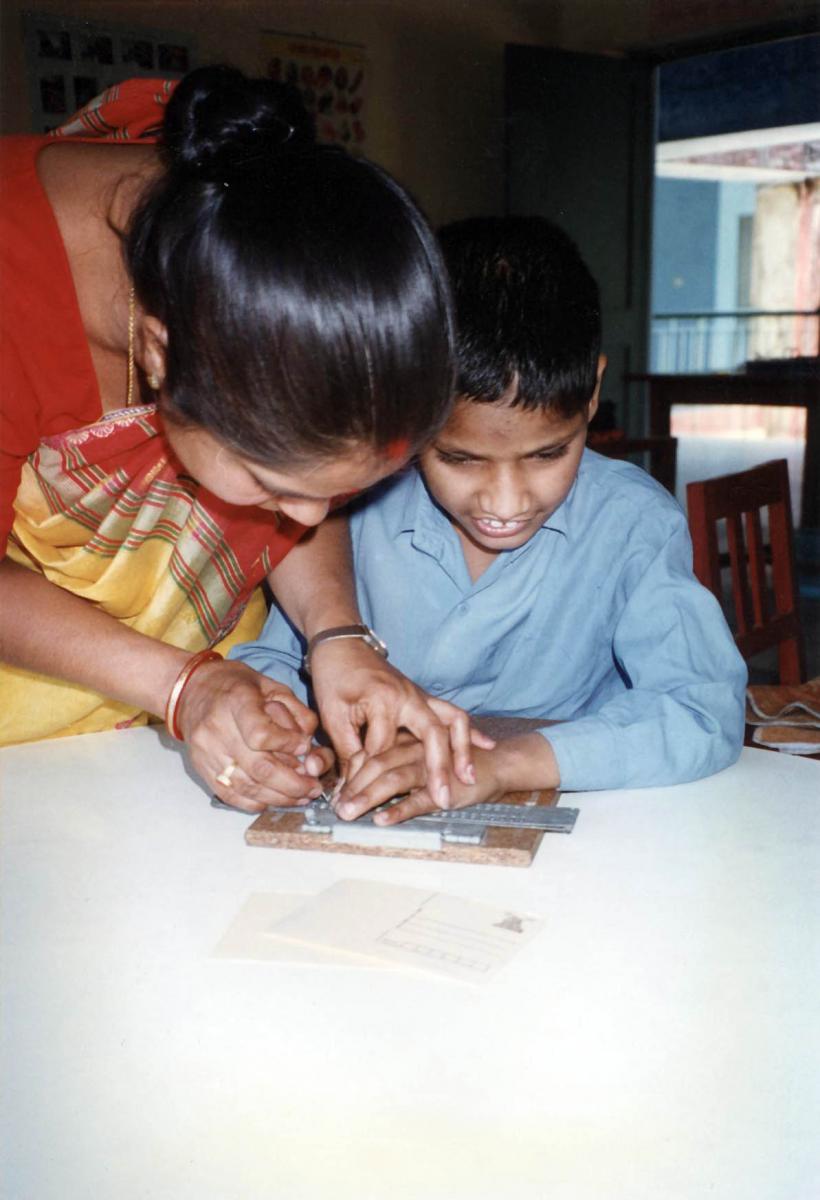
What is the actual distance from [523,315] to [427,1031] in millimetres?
692

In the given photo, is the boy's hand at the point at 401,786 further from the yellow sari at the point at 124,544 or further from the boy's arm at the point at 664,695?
the yellow sari at the point at 124,544

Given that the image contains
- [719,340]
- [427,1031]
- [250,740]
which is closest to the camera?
[427,1031]

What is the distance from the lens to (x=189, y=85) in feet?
2.95

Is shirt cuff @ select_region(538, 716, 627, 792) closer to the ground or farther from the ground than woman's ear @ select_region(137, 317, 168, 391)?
closer to the ground

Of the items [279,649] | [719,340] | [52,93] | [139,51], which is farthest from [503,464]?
[719,340]

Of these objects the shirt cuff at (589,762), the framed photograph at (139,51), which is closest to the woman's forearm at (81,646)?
the shirt cuff at (589,762)

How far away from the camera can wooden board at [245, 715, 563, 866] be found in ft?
2.92

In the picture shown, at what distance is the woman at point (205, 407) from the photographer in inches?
30.1

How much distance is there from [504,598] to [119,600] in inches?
16.0

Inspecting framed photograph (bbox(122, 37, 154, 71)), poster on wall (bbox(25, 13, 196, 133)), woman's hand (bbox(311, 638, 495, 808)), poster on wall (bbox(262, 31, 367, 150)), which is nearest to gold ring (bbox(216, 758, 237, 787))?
woman's hand (bbox(311, 638, 495, 808))

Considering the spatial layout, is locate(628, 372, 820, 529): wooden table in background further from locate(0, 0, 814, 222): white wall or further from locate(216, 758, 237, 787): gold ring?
locate(216, 758, 237, 787): gold ring

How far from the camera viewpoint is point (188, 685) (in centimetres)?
105

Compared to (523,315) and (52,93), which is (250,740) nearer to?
(523,315)

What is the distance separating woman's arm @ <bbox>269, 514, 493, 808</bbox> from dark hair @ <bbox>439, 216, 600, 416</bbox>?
25 cm
